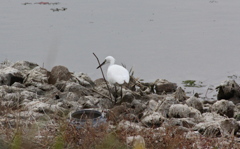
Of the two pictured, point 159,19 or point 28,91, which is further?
point 159,19

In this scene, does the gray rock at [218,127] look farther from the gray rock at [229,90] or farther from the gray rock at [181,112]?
the gray rock at [229,90]

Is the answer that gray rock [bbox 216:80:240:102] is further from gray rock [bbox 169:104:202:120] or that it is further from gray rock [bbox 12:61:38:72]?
gray rock [bbox 12:61:38:72]

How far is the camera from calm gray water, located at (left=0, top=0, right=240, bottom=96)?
12305 mm

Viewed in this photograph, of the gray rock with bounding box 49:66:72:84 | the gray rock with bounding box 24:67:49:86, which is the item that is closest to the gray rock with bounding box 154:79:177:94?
the gray rock with bounding box 49:66:72:84

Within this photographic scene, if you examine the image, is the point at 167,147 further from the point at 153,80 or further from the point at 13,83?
the point at 153,80

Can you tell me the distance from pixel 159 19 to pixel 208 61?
17.7ft

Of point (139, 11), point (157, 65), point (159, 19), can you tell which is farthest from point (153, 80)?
point (139, 11)

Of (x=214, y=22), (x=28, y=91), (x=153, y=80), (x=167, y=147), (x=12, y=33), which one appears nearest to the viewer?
(x=167, y=147)

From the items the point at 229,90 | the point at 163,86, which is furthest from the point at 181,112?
the point at 163,86

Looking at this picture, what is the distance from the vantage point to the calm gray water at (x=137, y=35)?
Result: 40.4 feet

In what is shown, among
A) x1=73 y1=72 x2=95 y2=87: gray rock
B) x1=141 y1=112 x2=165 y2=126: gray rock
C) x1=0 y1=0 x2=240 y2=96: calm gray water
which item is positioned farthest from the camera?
x1=0 y1=0 x2=240 y2=96: calm gray water

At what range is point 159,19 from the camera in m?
17.9

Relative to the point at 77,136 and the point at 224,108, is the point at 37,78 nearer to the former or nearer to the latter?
the point at 224,108

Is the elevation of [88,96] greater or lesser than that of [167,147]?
lesser
